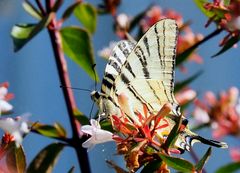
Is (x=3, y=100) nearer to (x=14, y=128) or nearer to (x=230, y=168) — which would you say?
(x=14, y=128)

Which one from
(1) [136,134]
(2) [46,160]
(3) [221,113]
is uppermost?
(1) [136,134]

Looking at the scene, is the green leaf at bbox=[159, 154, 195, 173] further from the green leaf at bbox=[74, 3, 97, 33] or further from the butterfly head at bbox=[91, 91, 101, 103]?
the green leaf at bbox=[74, 3, 97, 33]

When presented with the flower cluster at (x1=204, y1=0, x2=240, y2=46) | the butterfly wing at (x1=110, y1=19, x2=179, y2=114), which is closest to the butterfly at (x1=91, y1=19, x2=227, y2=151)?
the butterfly wing at (x1=110, y1=19, x2=179, y2=114)

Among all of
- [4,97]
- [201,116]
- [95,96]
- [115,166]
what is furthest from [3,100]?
[201,116]

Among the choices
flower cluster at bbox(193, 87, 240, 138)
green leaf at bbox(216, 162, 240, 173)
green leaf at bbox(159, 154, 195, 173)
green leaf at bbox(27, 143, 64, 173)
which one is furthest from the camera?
flower cluster at bbox(193, 87, 240, 138)

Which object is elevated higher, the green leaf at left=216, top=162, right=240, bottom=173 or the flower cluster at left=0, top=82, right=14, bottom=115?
the flower cluster at left=0, top=82, right=14, bottom=115

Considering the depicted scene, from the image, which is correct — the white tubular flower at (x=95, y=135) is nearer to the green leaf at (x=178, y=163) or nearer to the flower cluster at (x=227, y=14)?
the green leaf at (x=178, y=163)

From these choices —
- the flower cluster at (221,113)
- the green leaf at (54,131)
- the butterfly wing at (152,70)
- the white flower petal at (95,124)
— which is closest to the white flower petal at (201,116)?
the flower cluster at (221,113)
